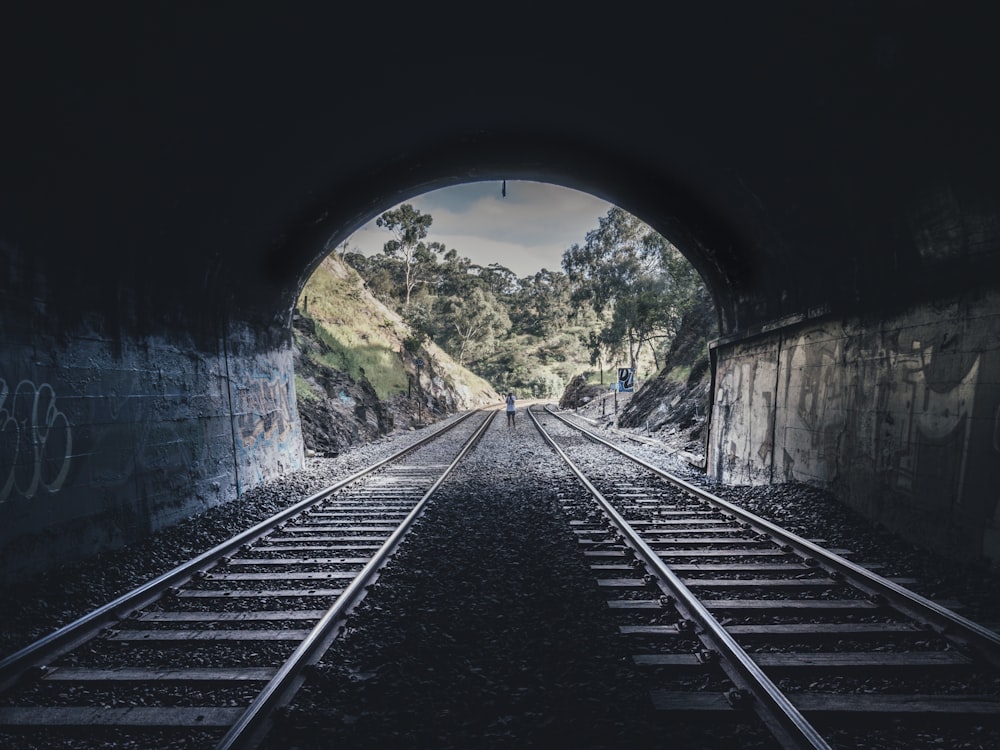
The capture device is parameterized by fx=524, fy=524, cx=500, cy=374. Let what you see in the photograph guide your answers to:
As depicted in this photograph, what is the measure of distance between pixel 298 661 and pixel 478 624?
48.5 inches

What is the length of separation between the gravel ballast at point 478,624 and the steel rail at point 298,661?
→ 0.30 ft

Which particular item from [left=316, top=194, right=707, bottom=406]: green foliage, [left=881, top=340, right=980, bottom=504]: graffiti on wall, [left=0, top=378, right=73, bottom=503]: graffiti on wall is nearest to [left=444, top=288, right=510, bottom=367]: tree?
[left=316, top=194, right=707, bottom=406]: green foliage

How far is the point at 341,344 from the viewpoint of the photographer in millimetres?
21766

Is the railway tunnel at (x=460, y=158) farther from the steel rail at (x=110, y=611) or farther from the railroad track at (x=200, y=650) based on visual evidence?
the railroad track at (x=200, y=650)

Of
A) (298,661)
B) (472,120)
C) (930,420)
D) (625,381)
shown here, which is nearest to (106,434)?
(298,661)

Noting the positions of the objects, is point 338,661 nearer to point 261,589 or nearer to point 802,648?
point 261,589

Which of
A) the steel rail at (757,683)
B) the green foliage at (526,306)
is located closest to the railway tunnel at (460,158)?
the steel rail at (757,683)

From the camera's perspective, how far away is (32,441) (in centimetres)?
475

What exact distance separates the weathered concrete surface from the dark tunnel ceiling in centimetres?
54

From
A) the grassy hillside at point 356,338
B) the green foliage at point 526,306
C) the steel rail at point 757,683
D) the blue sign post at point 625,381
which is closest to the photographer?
the steel rail at point 757,683

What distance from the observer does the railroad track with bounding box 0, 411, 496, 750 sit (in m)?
2.67

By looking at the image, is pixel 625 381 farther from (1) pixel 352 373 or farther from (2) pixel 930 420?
(2) pixel 930 420

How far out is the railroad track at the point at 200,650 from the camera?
8.77ft

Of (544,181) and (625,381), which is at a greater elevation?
(544,181)
